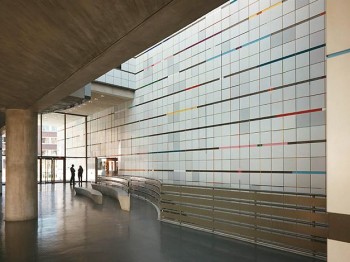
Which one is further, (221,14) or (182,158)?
(182,158)

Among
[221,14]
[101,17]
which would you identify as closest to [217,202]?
[101,17]

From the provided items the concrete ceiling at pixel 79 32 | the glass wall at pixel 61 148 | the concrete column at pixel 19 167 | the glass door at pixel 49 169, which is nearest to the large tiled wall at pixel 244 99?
the concrete ceiling at pixel 79 32

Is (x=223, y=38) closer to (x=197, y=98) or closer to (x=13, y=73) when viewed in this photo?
(x=197, y=98)

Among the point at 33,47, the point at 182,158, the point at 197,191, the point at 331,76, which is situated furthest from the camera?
the point at 182,158

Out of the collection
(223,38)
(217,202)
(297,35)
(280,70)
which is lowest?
(217,202)

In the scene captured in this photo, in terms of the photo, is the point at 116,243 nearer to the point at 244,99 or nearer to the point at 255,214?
the point at 255,214

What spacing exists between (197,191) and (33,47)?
5377mm

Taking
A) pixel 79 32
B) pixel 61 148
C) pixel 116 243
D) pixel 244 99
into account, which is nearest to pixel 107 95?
pixel 244 99

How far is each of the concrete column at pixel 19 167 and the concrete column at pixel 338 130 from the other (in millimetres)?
9855

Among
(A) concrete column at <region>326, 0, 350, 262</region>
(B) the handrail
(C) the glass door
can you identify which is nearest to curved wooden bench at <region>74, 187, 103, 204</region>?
(B) the handrail

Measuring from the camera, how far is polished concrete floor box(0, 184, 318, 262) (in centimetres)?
589

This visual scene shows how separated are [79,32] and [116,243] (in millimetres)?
4716

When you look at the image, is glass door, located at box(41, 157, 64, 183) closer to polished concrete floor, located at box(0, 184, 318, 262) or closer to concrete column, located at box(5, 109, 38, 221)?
concrete column, located at box(5, 109, 38, 221)

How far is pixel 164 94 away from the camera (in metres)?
17.5
